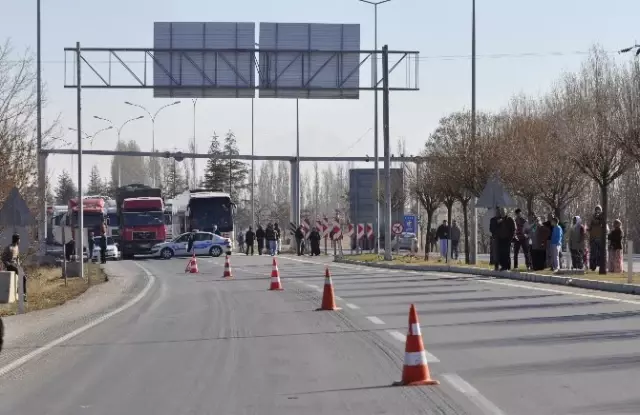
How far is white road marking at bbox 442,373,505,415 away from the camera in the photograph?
29.7 ft

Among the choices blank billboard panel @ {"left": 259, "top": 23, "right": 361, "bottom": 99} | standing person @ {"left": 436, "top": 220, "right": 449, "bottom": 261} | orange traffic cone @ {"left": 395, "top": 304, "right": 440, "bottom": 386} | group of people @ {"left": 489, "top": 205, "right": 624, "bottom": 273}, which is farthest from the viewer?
standing person @ {"left": 436, "top": 220, "right": 449, "bottom": 261}

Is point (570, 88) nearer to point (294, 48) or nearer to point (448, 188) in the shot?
point (448, 188)

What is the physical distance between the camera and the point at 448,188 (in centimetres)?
4709

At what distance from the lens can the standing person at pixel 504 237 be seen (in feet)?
107

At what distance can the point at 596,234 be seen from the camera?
30.7 metres

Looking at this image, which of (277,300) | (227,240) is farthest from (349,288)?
(227,240)

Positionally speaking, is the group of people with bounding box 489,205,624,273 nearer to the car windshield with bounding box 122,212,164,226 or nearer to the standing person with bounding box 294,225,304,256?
the standing person with bounding box 294,225,304,256

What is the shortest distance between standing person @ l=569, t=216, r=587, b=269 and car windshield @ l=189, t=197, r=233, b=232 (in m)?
35.3

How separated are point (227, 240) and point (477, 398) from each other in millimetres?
51978

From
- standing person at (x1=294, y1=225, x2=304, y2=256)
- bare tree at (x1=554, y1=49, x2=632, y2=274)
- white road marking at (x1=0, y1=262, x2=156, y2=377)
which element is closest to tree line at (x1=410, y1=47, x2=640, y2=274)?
bare tree at (x1=554, y1=49, x2=632, y2=274)

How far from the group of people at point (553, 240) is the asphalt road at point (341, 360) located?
7.27 m

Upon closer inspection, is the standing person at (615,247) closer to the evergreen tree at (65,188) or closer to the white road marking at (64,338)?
the white road marking at (64,338)

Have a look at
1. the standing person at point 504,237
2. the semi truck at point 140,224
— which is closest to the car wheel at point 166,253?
the semi truck at point 140,224

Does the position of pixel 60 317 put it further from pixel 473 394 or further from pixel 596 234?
pixel 596 234
